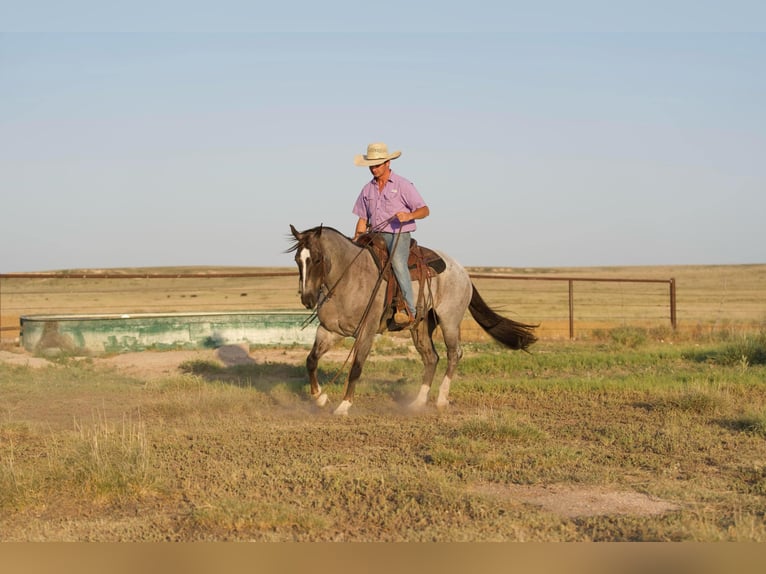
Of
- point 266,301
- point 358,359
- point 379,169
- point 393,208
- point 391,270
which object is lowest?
point 266,301

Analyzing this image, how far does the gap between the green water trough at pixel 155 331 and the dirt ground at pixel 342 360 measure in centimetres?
52

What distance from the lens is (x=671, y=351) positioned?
14.6 m

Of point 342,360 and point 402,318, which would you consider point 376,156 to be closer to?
point 402,318

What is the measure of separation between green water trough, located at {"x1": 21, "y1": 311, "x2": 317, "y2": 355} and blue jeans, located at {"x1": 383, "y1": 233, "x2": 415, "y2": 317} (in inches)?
245

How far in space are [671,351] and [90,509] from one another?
11.6m

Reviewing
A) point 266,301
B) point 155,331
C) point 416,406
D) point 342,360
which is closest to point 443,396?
point 416,406

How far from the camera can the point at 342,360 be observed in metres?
14.6

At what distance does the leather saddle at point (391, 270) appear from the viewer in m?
9.02

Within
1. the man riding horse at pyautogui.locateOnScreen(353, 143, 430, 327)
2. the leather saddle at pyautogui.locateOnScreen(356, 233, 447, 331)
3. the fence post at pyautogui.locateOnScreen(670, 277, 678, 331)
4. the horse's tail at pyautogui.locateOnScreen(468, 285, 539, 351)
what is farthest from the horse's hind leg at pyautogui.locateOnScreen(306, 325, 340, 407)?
the fence post at pyautogui.locateOnScreen(670, 277, 678, 331)

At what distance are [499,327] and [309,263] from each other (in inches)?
144

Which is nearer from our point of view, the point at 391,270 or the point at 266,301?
the point at 391,270

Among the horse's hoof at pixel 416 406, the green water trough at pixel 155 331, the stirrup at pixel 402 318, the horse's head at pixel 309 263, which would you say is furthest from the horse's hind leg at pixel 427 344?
the green water trough at pixel 155 331

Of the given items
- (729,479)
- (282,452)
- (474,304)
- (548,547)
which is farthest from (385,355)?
(548,547)

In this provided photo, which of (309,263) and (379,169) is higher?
(379,169)
